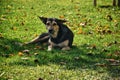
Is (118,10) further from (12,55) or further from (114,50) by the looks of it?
(12,55)

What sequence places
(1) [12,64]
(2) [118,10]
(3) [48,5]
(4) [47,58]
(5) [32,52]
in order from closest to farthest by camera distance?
(1) [12,64] < (4) [47,58] < (5) [32,52] < (2) [118,10] < (3) [48,5]

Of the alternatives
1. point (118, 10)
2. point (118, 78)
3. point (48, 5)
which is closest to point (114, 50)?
point (118, 78)

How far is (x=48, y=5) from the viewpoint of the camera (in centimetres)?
1895

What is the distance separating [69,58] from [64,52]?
762 mm

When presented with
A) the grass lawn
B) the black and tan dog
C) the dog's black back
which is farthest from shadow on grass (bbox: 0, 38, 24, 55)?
the dog's black back

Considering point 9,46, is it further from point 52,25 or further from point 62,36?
point 62,36

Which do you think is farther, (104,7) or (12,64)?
(104,7)

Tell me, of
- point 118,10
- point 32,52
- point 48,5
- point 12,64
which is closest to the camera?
A: point 12,64

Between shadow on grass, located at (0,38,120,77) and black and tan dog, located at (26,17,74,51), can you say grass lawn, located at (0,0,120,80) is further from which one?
black and tan dog, located at (26,17,74,51)

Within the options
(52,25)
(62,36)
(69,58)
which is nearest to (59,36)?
(62,36)

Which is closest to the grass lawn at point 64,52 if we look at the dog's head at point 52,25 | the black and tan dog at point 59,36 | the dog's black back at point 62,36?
the black and tan dog at point 59,36

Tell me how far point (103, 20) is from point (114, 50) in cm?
518

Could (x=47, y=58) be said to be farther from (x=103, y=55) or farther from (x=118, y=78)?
(x=118, y=78)

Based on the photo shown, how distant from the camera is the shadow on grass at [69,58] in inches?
324
